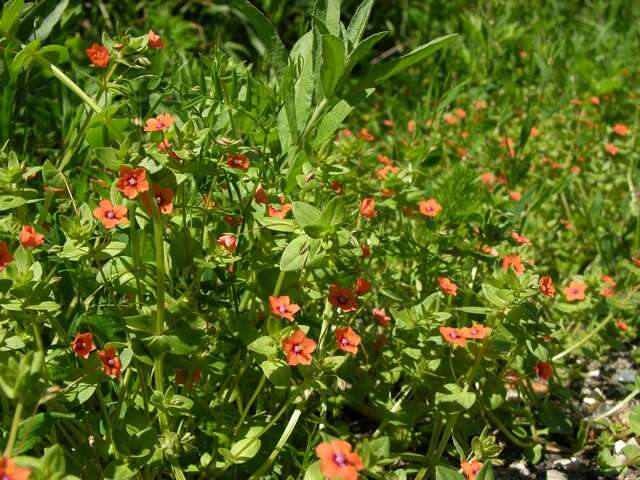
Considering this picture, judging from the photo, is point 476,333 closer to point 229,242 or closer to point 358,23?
point 229,242

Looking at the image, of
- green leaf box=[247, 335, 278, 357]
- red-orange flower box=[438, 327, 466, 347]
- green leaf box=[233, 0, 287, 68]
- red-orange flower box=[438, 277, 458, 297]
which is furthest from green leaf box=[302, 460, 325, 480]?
green leaf box=[233, 0, 287, 68]

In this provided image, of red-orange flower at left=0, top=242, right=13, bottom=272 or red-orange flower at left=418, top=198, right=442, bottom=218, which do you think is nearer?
red-orange flower at left=0, top=242, right=13, bottom=272

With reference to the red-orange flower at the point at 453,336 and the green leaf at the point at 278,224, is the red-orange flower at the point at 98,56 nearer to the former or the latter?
the green leaf at the point at 278,224

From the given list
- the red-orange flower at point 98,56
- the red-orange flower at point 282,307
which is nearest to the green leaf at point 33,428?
the red-orange flower at point 282,307

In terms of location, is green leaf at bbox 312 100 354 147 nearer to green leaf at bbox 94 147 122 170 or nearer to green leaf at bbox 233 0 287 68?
green leaf at bbox 233 0 287 68

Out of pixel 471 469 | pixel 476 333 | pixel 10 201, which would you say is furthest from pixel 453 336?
pixel 10 201

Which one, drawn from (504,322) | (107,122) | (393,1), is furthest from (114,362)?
(393,1)

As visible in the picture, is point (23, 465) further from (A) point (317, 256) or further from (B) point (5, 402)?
(A) point (317, 256)
